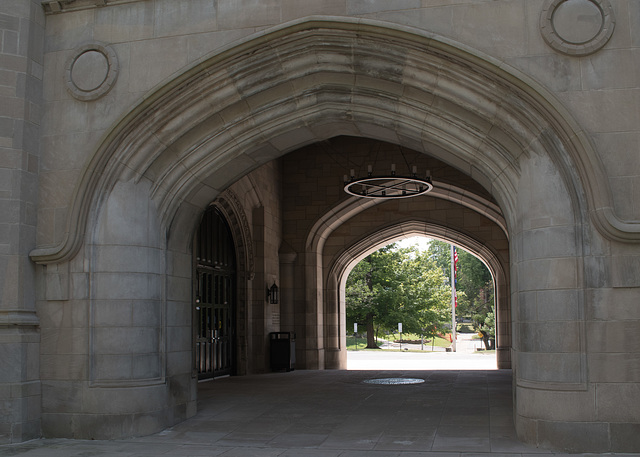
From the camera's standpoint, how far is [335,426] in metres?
6.84

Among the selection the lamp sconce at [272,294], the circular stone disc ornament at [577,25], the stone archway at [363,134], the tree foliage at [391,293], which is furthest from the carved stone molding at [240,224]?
the tree foliage at [391,293]

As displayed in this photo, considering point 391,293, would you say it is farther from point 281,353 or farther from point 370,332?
point 281,353

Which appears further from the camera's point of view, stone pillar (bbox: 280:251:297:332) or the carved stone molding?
stone pillar (bbox: 280:251:297:332)

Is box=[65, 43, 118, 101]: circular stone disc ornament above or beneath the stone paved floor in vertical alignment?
above

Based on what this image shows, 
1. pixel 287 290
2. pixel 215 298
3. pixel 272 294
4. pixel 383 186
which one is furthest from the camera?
pixel 287 290

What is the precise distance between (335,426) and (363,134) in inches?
124

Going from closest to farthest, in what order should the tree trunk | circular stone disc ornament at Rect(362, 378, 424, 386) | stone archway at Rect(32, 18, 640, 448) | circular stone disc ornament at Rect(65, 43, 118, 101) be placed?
stone archway at Rect(32, 18, 640, 448), circular stone disc ornament at Rect(65, 43, 118, 101), circular stone disc ornament at Rect(362, 378, 424, 386), the tree trunk

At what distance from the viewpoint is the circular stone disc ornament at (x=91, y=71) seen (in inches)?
269

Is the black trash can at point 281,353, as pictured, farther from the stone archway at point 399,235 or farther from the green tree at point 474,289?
the green tree at point 474,289

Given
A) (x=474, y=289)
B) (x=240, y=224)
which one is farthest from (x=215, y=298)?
(x=474, y=289)

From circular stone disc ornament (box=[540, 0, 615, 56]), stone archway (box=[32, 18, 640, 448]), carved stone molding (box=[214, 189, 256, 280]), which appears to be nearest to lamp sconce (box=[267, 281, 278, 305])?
carved stone molding (box=[214, 189, 256, 280])

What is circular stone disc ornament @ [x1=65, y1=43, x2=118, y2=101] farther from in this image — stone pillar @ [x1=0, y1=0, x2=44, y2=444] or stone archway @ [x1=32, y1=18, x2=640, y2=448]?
stone archway @ [x1=32, y1=18, x2=640, y2=448]

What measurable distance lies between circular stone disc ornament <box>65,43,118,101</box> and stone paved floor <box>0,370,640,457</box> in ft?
11.3

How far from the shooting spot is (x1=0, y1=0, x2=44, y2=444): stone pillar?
636cm
